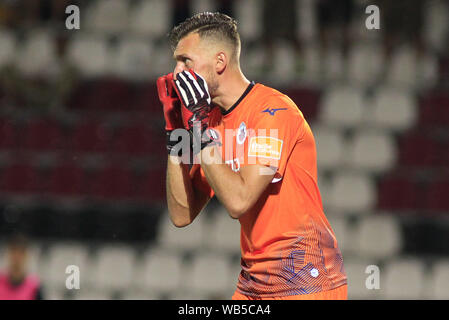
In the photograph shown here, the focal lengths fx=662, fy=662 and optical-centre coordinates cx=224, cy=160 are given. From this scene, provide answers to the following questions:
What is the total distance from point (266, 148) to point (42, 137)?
5583 mm

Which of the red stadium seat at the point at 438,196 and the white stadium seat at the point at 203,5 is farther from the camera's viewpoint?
the white stadium seat at the point at 203,5

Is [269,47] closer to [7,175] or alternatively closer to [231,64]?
[7,175]

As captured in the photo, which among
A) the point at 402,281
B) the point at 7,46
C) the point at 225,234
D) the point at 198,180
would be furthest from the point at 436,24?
the point at 198,180

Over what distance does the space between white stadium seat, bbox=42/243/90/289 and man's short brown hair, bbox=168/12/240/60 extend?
4462 millimetres

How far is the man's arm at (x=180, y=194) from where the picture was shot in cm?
314

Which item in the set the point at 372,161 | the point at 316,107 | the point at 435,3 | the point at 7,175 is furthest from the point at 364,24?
the point at 7,175

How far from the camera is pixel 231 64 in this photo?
3035 mm

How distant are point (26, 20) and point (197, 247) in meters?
4.19

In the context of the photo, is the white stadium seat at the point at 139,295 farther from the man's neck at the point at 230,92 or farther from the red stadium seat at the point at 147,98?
the man's neck at the point at 230,92

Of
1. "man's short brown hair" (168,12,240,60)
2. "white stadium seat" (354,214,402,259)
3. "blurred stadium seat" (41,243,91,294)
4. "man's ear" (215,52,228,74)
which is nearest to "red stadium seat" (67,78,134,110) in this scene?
"blurred stadium seat" (41,243,91,294)

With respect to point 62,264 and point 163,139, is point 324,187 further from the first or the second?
point 62,264

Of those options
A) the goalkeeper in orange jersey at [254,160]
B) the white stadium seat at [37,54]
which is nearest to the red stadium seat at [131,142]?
the white stadium seat at [37,54]

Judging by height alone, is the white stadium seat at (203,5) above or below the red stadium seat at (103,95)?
above

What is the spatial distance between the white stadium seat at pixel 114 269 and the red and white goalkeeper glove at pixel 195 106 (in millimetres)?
4513
